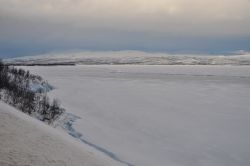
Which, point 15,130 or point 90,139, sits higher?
point 15,130

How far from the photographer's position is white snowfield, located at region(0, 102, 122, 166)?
599 cm

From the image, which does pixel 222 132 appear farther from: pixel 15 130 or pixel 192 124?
pixel 15 130

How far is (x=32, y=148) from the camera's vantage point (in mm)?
6730

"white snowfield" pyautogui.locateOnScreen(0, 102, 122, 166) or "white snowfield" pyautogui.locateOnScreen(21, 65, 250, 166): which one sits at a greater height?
"white snowfield" pyautogui.locateOnScreen(0, 102, 122, 166)

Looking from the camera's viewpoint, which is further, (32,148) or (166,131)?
(166,131)

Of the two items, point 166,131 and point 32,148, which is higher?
point 32,148

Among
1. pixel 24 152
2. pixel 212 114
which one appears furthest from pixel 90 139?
pixel 212 114

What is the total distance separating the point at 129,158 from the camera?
1113cm

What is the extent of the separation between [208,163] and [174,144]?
238cm

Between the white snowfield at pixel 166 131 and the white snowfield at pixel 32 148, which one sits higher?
the white snowfield at pixel 32 148

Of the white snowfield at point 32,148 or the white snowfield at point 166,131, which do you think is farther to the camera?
the white snowfield at point 166,131

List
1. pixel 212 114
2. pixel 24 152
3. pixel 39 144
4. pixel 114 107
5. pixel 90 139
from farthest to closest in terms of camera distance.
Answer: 1. pixel 114 107
2. pixel 212 114
3. pixel 90 139
4. pixel 39 144
5. pixel 24 152

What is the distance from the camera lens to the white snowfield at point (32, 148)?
5992 millimetres

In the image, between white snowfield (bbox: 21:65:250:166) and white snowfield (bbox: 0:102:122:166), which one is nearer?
white snowfield (bbox: 0:102:122:166)
